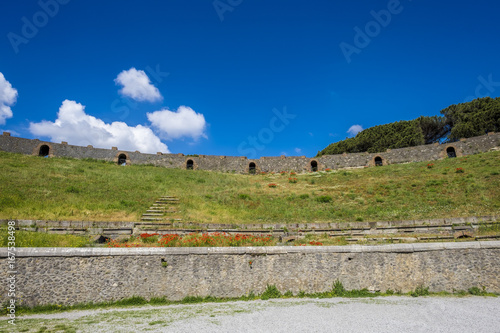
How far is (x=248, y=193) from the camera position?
27.8m

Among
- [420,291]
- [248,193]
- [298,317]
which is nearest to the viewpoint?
[298,317]

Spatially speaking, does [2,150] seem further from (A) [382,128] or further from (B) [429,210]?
(A) [382,128]

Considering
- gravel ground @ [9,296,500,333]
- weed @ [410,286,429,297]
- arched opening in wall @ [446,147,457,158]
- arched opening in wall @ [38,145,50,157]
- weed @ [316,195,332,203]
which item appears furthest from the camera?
arched opening in wall @ [446,147,457,158]

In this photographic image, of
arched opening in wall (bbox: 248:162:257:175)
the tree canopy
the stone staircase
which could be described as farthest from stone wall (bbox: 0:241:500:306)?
the tree canopy

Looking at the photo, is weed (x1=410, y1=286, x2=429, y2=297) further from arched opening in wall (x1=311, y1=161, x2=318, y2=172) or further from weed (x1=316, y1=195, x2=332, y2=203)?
arched opening in wall (x1=311, y1=161, x2=318, y2=172)

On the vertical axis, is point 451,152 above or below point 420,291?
above

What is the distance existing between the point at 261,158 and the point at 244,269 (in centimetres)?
3587

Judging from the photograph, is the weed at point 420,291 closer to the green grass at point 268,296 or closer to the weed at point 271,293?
the green grass at point 268,296

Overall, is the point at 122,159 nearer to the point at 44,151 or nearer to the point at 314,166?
the point at 44,151

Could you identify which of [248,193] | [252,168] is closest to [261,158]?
[252,168]

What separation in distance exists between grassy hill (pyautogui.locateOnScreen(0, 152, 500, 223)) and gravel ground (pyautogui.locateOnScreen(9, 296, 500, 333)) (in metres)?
10.9

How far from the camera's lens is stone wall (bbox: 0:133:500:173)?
35875 millimetres

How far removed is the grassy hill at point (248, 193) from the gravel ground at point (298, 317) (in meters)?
10.9

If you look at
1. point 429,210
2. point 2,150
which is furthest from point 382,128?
point 2,150
